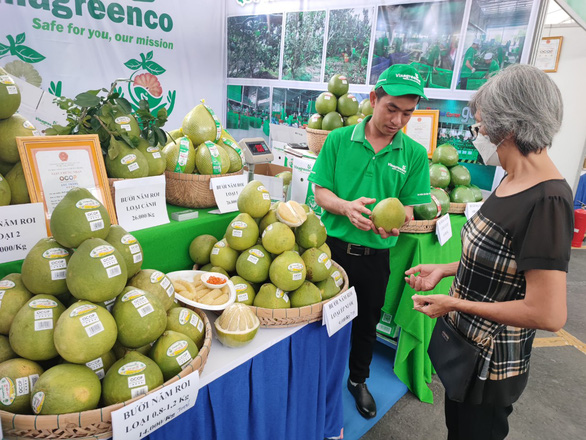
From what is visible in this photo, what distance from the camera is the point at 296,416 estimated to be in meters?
1.60

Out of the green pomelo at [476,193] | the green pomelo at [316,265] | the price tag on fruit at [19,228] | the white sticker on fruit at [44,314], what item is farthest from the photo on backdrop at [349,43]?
the white sticker on fruit at [44,314]

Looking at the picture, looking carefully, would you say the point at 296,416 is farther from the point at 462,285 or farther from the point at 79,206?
the point at 79,206

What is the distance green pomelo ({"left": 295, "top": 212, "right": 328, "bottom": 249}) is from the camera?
167cm

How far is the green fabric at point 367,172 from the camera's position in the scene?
1.99 metres

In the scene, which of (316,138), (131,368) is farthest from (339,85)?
(131,368)

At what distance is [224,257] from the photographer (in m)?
1.62

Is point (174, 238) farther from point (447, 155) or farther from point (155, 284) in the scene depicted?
point (447, 155)

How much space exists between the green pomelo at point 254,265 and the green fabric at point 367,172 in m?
0.64

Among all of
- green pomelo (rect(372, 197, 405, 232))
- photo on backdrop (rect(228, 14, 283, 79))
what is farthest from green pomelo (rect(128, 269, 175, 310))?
photo on backdrop (rect(228, 14, 283, 79))

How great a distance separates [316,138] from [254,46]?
291 cm

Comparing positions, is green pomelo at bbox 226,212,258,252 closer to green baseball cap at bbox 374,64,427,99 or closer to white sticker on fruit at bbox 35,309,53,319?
white sticker on fruit at bbox 35,309,53,319

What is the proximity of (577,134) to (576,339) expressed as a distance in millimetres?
3563

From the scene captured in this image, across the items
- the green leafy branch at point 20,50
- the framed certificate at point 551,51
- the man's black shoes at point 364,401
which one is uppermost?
the framed certificate at point 551,51

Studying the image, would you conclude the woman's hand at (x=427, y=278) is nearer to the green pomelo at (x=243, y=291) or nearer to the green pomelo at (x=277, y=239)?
the green pomelo at (x=277, y=239)
